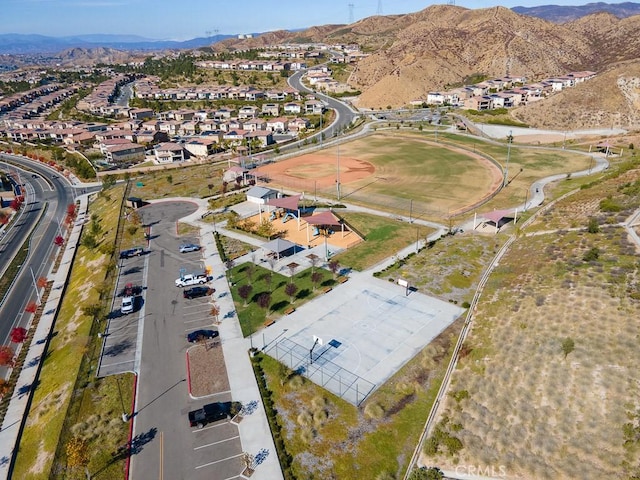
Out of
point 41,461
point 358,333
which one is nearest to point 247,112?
point 358,333

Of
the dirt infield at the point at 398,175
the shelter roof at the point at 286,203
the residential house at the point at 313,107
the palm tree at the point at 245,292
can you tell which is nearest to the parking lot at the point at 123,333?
the palm tree at the point at 245,292

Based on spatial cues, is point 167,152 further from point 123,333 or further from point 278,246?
point 123,333

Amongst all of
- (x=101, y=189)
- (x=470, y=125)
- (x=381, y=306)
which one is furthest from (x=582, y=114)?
(x=101, y=189)

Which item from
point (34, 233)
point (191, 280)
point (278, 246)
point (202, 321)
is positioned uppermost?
point (278, 246)

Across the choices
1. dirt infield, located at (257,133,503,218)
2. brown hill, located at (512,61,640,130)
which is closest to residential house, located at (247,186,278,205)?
dirt infield, located at (257,133,503,218)

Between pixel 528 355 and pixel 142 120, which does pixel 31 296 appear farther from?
pixel 142 120

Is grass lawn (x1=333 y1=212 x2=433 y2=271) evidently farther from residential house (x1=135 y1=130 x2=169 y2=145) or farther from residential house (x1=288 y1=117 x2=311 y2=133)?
residential house (x1=135 y1=130 x2=169 y2=145)
